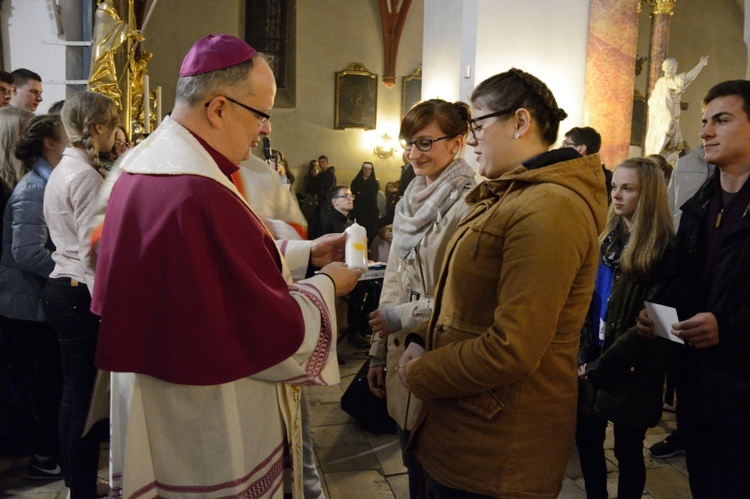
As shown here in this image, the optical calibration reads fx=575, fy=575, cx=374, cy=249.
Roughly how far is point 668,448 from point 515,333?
2.78 meters

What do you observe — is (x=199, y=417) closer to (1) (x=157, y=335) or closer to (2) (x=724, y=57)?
(1) (x=157, y=335)

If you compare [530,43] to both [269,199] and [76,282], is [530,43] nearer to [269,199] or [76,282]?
[269,199]

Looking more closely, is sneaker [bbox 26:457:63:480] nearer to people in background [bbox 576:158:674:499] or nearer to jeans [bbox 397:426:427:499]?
jeans [bbox 397:426:427:499]

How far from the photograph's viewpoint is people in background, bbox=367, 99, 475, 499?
2051mm

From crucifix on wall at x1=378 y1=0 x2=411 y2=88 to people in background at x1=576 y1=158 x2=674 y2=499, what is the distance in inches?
526

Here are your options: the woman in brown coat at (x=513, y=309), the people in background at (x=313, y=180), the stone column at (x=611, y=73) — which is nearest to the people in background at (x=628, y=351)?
the woman in brown coat at (x=513, y=309)

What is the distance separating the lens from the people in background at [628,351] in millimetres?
2381

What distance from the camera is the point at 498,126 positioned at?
1539 mm

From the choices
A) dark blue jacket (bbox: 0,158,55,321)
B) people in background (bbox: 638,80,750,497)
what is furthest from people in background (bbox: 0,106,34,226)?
people in background (bbox: 638,80,750,497)

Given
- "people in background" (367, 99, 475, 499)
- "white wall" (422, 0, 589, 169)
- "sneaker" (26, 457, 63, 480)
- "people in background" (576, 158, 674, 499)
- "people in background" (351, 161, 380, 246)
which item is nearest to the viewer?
Result: "people in background" (367, 99, 475, 499)

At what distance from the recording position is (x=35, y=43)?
203 inches

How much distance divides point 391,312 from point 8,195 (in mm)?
2416

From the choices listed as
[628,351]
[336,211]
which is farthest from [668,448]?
[336,211]

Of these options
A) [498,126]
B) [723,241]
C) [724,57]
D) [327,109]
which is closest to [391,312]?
[498,126]
